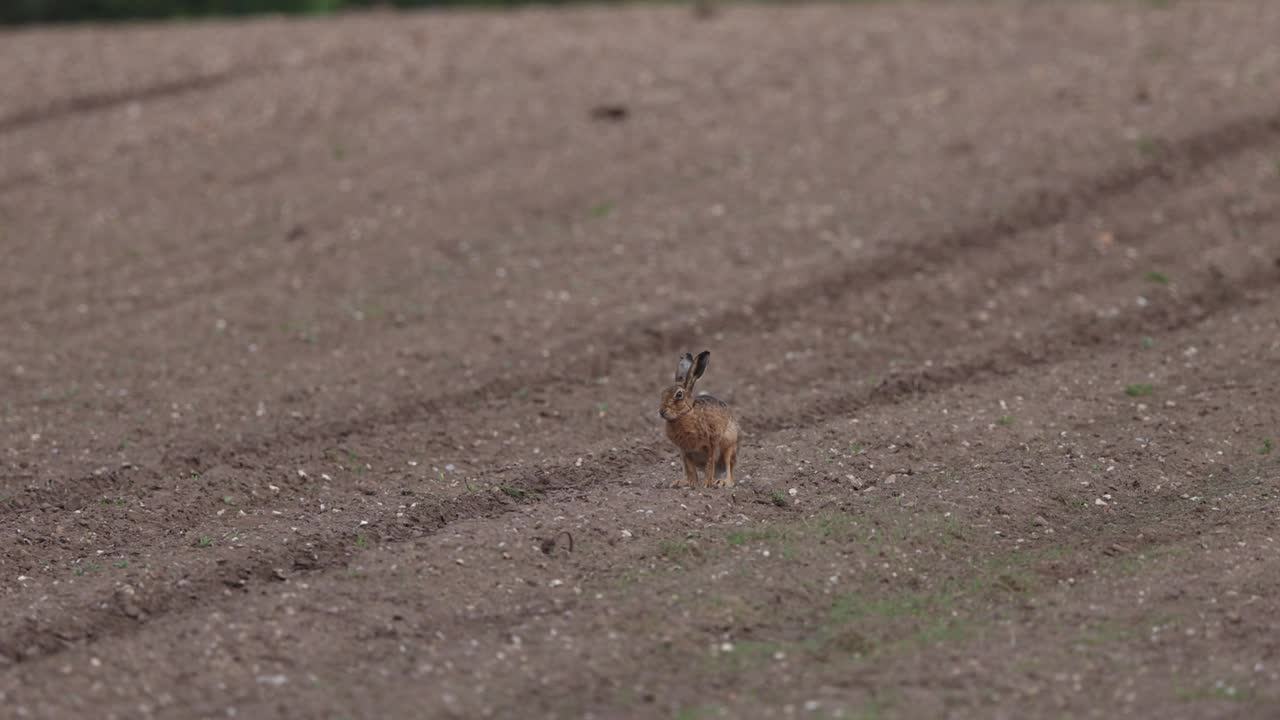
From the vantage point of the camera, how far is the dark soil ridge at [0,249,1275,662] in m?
7.33

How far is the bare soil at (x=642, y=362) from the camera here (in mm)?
7035

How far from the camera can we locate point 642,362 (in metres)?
10.9

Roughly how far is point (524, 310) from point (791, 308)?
1.96m

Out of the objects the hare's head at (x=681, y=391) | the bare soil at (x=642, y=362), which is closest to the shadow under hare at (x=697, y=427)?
the hare's head at (x=681, y=391)

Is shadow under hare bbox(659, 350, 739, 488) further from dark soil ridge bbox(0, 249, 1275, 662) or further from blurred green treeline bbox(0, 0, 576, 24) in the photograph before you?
blurred green treeline bbox(0, 0, 576, 24)

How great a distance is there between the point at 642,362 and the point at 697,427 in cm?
283

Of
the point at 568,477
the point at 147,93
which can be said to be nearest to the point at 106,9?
the point at 147,93

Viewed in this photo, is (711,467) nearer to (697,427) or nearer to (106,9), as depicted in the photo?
(697,427)

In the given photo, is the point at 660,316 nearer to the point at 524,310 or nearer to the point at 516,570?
the point at 524,310

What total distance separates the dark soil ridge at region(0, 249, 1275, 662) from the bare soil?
30 millimetres

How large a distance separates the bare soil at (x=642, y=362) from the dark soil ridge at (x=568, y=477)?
0.03 meters

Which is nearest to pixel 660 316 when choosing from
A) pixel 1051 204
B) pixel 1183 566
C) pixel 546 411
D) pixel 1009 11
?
pixel 546 411

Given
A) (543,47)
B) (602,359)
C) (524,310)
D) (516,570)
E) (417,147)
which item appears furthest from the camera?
(543,47)

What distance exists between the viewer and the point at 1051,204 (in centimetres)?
1312
